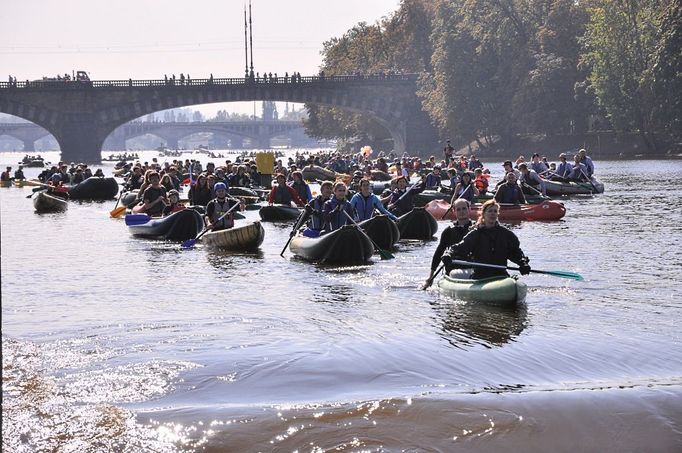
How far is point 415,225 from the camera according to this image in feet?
78.0

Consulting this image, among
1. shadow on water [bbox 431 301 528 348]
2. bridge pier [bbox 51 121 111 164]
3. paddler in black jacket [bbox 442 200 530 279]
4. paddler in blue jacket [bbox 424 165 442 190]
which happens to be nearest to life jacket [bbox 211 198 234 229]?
shadow on water [bbox 431 301 528 348]

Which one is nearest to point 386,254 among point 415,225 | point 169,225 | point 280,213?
point 415,225

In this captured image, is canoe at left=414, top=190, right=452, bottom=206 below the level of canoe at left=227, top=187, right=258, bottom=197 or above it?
above

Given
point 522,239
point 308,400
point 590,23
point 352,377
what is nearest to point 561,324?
point 352,377

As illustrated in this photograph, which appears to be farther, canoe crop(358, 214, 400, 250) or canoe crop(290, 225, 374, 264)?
canoe crop(358, 214, 400, 250)

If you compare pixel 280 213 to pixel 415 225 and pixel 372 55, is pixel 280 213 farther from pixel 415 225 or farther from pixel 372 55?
pixel 372 55

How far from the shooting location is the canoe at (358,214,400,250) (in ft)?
67.2

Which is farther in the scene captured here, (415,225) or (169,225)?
(169,225)

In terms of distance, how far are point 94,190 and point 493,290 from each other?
111ft

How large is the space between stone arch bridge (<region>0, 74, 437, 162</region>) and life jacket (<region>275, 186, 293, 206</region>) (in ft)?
242

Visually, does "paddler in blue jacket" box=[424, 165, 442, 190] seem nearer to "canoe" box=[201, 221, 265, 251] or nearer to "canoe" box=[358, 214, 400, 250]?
"canoe" box=[201, 221, 265, 251]

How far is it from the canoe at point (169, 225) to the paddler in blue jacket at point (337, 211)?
5.49 meters

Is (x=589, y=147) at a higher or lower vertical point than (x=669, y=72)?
lower

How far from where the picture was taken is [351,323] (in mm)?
13570
